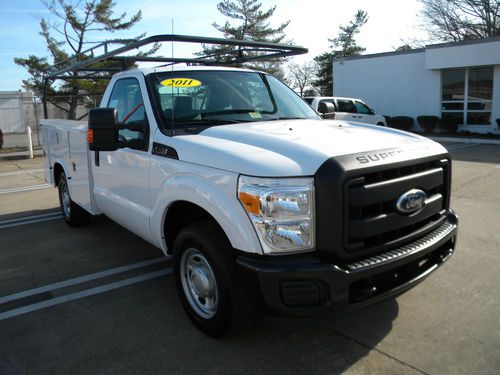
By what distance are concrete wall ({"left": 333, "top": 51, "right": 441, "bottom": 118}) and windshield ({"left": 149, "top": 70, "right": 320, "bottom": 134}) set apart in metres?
19.3

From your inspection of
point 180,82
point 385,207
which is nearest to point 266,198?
point 385,207

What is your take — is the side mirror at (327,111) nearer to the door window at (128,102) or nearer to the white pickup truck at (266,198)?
the white pickup truck at (266,198)

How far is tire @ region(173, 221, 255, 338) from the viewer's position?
115 inches

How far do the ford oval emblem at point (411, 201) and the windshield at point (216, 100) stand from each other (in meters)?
1.57

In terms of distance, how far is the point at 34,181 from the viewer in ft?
36.4

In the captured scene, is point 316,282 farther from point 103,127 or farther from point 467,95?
point 467,95

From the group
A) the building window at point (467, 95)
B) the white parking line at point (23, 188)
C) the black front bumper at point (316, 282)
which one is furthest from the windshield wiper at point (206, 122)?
the building window at point (467, 95)

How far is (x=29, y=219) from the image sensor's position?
281 inches

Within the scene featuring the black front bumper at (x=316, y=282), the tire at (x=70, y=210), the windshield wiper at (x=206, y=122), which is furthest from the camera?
the tire at (x=70, y=210)

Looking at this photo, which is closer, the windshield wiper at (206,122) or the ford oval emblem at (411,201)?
the ford oval emblem at (411,201)

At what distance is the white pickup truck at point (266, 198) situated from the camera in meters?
2.71

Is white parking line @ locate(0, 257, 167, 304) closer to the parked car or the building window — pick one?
the parked car

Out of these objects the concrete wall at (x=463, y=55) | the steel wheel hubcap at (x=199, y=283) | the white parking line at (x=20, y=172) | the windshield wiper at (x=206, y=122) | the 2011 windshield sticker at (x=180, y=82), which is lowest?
the white parking line at (x=20, y=172)

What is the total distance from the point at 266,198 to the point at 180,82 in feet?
6.04
